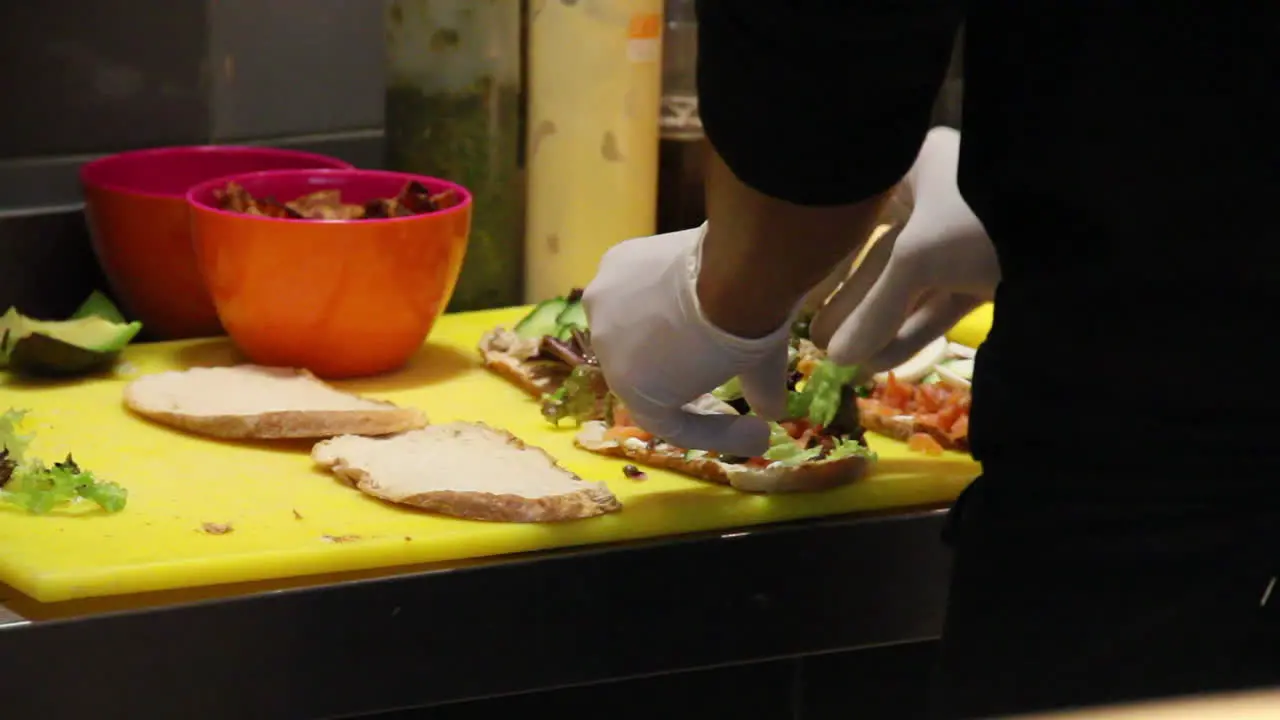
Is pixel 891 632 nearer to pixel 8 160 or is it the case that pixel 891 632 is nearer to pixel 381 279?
pixel 381 279

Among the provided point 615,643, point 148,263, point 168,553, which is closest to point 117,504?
point 168,553

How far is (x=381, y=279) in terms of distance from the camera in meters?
1.43

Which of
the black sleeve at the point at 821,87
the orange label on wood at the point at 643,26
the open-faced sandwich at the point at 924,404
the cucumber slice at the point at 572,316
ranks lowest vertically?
the open-faced sandwich at the point at 924,404

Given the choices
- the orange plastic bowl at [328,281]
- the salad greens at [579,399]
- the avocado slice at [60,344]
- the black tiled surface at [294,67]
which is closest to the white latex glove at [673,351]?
the salad greens at [579,399]

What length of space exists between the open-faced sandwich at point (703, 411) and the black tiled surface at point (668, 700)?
0.65 feet

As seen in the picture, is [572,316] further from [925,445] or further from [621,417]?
[925,445]

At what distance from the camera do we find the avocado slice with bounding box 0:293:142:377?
1.42 metres

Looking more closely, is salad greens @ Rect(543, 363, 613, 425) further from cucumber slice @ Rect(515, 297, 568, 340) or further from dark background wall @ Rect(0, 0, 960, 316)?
dark background wall @ Rect(0, 0, 960, 316)

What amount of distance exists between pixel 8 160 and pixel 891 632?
940 millimetres

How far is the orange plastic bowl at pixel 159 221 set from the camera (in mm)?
1514

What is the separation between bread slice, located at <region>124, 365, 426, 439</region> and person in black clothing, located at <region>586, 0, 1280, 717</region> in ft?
1.40

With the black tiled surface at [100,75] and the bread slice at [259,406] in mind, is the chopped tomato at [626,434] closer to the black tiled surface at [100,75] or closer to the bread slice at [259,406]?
the bread slice at [259,406]

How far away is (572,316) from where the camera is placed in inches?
60.6

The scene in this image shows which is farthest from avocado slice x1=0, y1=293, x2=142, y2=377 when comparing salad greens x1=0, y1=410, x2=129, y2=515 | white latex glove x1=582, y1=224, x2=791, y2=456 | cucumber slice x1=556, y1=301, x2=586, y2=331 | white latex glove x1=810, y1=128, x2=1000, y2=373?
white latex glove x1=810, y1=128, x2=1000, y2=373
